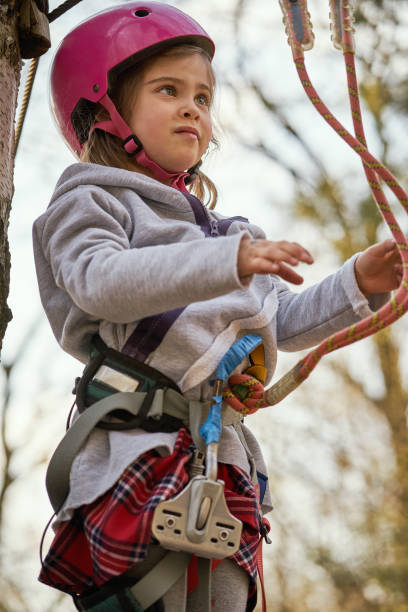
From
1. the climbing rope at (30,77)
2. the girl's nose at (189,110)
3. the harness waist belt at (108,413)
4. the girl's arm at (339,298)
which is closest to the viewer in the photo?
the harness waist belt at (108,413)

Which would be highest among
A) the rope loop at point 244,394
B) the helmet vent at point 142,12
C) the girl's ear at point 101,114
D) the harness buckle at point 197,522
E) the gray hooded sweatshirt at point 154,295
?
the helmet vent at point 142,12

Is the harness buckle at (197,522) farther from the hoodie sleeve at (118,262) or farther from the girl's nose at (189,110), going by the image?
the girl's nose at (189,110)

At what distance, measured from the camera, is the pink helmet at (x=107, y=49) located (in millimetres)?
1988

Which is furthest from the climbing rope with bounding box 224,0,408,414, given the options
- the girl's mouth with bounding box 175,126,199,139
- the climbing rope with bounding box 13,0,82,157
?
the climbing rope with bounding box 13,0,82,157

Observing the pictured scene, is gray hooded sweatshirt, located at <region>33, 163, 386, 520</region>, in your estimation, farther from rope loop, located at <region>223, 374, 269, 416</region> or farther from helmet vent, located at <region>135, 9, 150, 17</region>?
helmet vent, located at <region>135, 9, 150, 17</region>

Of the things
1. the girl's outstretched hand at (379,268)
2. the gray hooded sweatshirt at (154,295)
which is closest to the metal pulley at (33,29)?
the gray hooded sweatshirt at (154,295)

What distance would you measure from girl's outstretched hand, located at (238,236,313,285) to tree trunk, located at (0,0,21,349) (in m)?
0.71

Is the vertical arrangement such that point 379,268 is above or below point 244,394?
above

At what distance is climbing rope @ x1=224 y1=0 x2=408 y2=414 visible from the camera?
1.48 meters

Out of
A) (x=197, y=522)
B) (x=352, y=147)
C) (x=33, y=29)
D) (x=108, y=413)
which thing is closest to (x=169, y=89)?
(x=33, y=29)

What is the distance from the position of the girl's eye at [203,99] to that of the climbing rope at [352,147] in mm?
480

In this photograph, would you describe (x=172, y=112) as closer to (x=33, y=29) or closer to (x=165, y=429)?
(x=33, y=29)

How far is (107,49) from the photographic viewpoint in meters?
2.02

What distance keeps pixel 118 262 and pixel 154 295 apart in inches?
4.2
